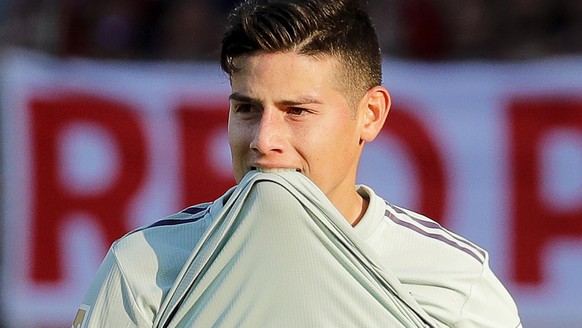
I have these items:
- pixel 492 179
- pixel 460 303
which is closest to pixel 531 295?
pixel 492 179

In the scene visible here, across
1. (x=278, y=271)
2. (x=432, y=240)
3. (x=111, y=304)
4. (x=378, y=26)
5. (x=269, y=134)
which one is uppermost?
(x=378, y=26)

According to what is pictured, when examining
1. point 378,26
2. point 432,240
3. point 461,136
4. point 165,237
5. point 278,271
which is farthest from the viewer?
point 378,26

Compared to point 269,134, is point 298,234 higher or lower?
lower

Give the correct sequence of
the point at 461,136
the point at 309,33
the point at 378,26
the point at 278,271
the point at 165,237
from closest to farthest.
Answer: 1. the point at 278,271
2. the point at 165,237
3. the point at 309,33
4. the point at 461,136
5. the point at 378,26

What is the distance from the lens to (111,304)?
221 cm

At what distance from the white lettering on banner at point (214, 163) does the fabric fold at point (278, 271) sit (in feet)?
11.0

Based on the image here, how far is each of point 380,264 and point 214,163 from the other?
3407 millimetres

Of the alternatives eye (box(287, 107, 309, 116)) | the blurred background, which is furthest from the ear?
the blurred background

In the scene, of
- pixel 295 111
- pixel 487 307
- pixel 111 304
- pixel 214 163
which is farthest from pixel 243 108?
pixel 214 163

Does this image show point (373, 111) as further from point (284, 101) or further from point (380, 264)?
point (380, 264)

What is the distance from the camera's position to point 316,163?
2.43 meters

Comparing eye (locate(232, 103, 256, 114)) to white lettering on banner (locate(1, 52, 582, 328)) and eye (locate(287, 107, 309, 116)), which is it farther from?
white lettering on banner (locate(1, 52, 582, 328))

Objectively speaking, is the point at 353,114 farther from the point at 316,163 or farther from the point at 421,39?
the point at 421,39

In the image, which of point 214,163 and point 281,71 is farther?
point 214,163
